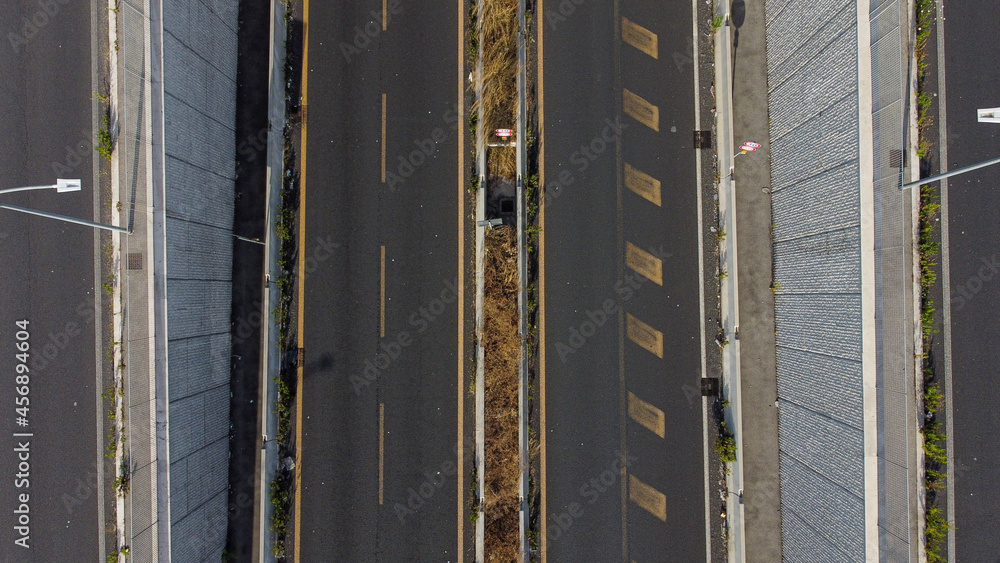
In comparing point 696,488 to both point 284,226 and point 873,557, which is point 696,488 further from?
point 284,226

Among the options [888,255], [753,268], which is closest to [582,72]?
[753,268]

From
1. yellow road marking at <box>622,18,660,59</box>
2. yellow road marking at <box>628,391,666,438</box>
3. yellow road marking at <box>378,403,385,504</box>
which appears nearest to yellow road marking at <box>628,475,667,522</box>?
yellow road marking at <box>628,391,666,438</box>

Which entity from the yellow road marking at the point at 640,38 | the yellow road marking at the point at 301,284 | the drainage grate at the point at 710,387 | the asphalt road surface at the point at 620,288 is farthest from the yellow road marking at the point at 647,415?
the yellow road marking at the point at 640,38

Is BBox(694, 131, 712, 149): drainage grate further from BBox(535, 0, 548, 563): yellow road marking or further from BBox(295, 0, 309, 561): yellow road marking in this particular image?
BBox(295, 0, 309, 561): yellow road marking

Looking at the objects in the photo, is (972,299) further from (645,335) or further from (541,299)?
(541,299)

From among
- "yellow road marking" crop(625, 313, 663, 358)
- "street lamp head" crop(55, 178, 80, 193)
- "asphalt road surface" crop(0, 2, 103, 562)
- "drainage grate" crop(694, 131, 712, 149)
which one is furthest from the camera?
"drainage grate" crop(694, 131, 712, 149)

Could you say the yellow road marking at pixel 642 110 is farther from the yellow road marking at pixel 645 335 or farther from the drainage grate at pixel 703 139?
the yellow road marking at pixel 645 335
